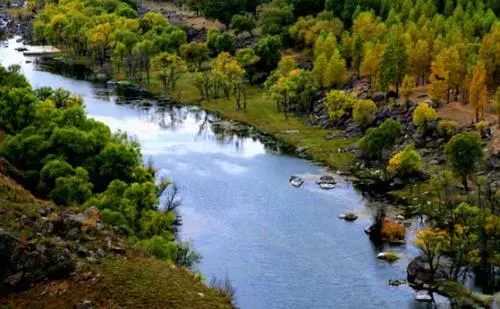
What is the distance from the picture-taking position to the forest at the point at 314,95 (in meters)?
70.9

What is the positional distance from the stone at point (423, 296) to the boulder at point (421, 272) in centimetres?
136

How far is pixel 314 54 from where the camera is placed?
146 metres

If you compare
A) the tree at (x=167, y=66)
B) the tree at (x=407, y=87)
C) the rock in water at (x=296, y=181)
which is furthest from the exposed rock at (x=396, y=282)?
the tree at (x=167, y=66)

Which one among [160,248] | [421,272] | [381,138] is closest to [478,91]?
[381,138]

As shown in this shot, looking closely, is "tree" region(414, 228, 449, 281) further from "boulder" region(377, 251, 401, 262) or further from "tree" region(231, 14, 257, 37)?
"tree" region(231, 14, 257, 37)

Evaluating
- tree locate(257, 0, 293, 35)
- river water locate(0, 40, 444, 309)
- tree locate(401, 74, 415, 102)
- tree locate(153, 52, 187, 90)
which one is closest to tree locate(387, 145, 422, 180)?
river water locate(0, 40, 444, 309)

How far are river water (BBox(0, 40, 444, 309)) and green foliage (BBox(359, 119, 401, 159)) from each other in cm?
763

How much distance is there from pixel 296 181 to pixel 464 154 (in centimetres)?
2087

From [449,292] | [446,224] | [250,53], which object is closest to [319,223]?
[446,224]

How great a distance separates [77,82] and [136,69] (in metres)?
14.4

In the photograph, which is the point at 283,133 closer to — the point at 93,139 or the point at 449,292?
the point at 93,139

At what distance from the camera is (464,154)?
87438 millimetres

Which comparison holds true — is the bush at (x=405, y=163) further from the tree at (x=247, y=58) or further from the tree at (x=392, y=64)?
the tree at (x=247, y=58)

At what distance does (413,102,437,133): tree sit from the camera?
338ft
